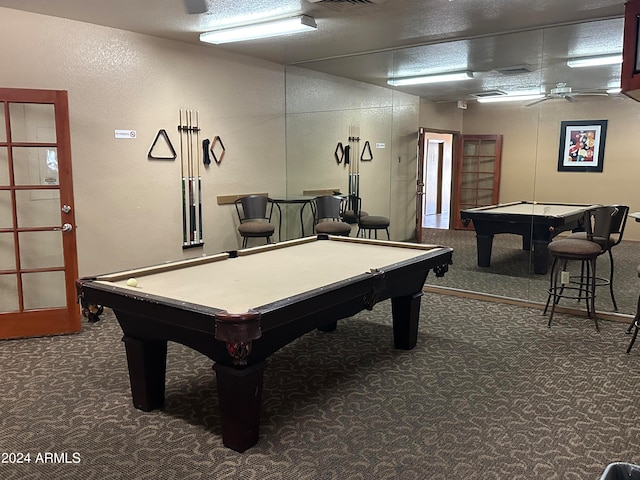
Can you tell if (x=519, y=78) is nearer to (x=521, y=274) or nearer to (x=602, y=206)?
(x=602, y=206)

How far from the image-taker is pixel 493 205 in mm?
5930

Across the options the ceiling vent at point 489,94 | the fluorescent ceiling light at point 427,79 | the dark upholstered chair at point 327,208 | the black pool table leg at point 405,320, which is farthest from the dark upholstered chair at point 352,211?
the black pool table leg at point 405,320

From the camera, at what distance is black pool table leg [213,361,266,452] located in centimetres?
253

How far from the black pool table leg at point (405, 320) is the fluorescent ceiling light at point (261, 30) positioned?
101 inches

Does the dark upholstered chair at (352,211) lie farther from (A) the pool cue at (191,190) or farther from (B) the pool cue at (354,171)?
(A) the pool cue at (191,190)

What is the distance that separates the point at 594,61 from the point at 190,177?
14.5 feet

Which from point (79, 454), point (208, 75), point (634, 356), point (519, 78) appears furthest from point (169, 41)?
point (634, 356)

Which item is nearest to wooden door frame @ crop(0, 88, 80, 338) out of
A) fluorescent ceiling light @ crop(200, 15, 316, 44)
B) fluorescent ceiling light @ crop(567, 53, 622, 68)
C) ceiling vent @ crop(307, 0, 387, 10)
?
fluorescent ceiling light @ crop(200, 15, 316, 44)

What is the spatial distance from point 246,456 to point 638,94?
3920 millimetres

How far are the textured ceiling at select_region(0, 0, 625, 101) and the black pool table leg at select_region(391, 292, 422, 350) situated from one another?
236cm

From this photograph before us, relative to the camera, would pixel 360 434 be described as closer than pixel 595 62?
Yes

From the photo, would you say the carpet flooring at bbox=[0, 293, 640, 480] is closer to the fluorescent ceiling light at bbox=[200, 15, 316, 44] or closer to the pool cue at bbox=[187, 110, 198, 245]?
the pool cue at bbox=[187, 110, 198, 245]

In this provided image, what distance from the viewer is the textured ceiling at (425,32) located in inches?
166

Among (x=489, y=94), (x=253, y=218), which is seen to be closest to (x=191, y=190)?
(x=253, y=218)
